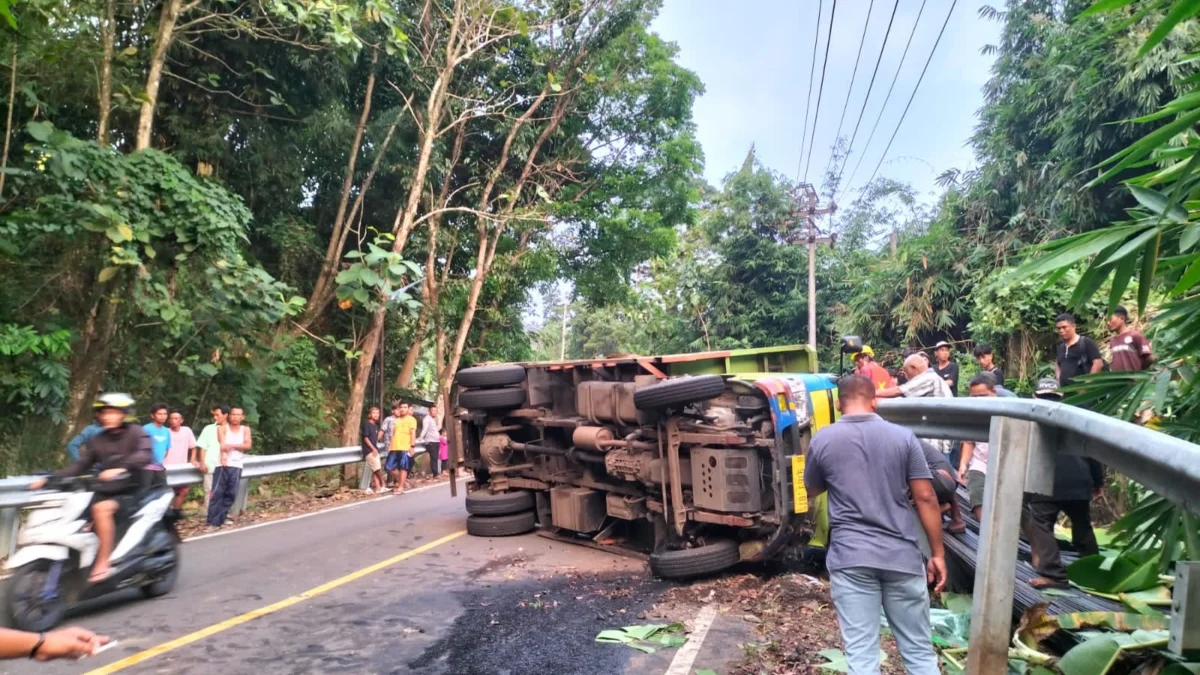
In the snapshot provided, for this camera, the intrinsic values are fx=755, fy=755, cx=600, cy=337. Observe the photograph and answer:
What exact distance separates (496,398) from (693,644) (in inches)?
172

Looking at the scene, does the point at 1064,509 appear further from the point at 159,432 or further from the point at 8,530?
the point at 159,432

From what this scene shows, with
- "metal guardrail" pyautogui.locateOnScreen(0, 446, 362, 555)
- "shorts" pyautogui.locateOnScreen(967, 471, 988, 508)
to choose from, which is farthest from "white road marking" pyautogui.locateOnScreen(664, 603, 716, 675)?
"metal guardrail" pyautogui.locateOnScreen(0, 446, 362, 555)

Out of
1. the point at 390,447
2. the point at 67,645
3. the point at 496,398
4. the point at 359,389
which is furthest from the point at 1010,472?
the point at 359,389

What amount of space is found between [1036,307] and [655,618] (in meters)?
9.43

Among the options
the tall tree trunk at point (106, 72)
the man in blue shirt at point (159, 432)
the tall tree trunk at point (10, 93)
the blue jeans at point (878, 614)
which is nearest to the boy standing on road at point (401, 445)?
the man in blue shirt at point (159, 432)

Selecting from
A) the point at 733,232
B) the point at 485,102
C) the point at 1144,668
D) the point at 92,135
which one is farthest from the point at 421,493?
the point at 733,232

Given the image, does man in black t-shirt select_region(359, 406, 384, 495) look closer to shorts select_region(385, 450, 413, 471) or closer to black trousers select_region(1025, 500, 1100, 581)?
shorts select_region(385, 450, 413, 471)

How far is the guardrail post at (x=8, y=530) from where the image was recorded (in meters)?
7.38

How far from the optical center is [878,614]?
11.6 feet

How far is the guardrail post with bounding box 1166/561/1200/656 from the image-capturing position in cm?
176

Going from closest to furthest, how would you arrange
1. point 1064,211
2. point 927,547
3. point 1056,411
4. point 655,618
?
point 1056,411
point 927,547
point 655,618
point 1064,211

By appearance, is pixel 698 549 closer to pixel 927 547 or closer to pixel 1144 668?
pixel 927 547

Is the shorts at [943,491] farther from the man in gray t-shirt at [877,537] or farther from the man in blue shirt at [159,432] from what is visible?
the man in blue shirt at [159,432]

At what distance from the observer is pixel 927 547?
147 inches
